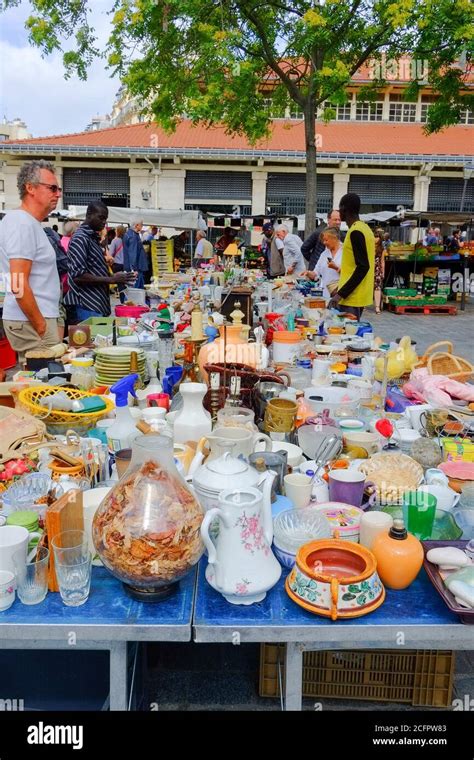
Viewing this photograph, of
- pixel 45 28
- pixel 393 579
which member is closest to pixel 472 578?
pixel 393 579

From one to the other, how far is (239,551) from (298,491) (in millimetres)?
508

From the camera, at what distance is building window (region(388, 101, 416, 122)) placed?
2759 centimetres

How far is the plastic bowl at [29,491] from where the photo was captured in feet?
6.77

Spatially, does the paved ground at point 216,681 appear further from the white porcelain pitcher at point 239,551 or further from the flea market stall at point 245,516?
the white porcelain pitcher at point 239,551

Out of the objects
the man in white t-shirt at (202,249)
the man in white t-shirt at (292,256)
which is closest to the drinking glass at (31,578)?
the man in white t-shirt at (292,256)

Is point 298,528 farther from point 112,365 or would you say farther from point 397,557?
point 112,365

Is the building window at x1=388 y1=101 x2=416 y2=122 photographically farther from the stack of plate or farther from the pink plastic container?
the stack of plate

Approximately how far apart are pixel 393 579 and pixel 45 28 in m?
12.0

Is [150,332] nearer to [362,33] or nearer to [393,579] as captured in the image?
[393,579]

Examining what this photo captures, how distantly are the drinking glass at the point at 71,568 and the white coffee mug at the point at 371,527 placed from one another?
0.81 m

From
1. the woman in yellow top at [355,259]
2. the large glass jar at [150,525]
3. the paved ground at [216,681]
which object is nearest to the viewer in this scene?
the large glass jar at [150,525]

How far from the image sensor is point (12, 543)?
1764 millimetres

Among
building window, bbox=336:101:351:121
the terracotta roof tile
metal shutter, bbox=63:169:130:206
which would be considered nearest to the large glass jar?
the terracotta roof tile
